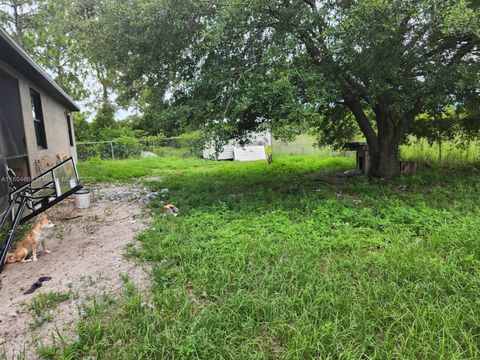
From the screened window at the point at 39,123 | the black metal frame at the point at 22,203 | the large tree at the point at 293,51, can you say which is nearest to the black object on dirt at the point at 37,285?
the black metal frame at the point at 22,203

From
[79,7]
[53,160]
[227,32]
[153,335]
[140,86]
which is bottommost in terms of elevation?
[153,335]

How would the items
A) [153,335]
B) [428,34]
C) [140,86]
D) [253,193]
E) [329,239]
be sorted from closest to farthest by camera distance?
[153,335] < [329,239] < [428,34] < [253,193] < [140,86]

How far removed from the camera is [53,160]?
7.61 metres

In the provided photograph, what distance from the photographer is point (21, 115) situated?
227 inches

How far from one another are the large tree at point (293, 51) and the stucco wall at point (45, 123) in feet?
5.64

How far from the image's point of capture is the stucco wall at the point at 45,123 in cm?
592

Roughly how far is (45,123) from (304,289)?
783 cm

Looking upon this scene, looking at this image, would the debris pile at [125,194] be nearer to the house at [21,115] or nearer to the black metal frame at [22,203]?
the house at [21,115]

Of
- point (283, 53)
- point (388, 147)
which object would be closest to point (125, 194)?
point (283, 53)

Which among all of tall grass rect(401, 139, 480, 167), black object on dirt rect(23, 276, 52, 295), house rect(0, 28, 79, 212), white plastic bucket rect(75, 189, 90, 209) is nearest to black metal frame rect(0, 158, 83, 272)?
black object on dirt rect(23, 276, 52, 295)

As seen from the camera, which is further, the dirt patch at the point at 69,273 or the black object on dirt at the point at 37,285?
the black object on dirt at the point at 37,285

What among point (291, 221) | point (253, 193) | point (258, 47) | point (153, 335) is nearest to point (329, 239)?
point (291, 221)

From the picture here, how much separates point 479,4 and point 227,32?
13.3ft

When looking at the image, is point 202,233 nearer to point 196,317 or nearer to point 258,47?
point 196,317
